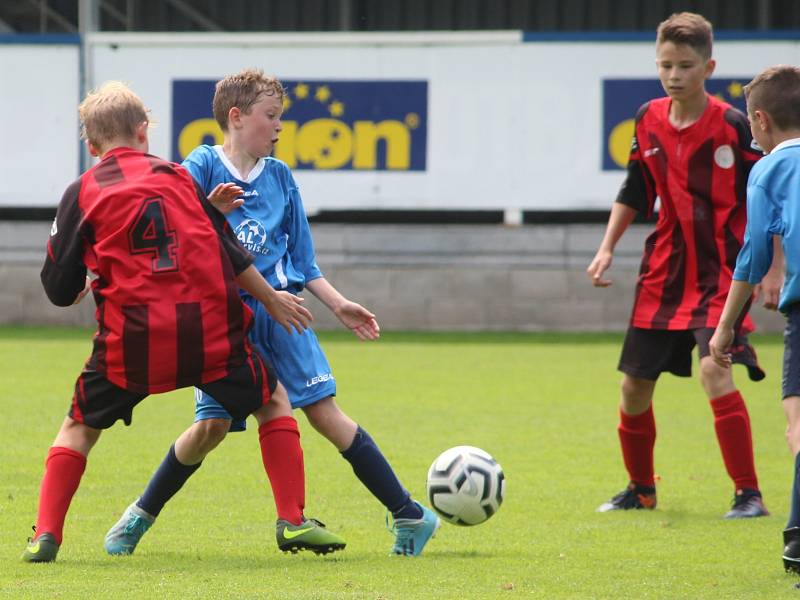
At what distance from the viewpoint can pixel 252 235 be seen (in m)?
4.97

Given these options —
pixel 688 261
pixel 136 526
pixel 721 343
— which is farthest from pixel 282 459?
pixel 688 261

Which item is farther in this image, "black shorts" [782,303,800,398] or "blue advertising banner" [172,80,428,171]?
"blue advertising banner" [172,80,428,171]

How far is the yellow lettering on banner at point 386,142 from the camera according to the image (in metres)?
15.9

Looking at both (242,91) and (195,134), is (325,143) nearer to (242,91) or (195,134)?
(195,134)

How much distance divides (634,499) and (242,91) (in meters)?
2.53

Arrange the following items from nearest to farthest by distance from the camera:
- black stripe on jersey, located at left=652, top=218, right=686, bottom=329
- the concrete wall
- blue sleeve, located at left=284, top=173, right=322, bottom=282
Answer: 1. blue sleeve, located at left=284, top=173, right=322, bottom=282
2. black stripe on jersey, located at left=652, top=218, right=686, bottom=329
3. the concrete wall

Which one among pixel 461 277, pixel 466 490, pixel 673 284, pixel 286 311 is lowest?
pixel 461 277

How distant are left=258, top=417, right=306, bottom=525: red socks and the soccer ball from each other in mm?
588

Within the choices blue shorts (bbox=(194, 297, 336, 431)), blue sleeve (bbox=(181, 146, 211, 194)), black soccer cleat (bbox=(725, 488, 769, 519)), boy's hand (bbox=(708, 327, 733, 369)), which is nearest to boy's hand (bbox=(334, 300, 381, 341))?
blue shorts (bbox=(194, 297, 336, 431))

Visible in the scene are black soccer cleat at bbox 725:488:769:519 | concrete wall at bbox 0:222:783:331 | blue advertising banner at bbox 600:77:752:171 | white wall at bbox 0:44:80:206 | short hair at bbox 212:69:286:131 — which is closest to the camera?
short hair at bbox 212:69:286:131

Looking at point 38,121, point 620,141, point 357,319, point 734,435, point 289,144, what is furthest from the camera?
point 38,121

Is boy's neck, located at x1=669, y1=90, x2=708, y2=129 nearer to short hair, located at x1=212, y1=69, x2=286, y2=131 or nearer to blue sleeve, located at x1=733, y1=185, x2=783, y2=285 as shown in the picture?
blue sleeve, located at x1=733, y1=185, x2=783, y2=285

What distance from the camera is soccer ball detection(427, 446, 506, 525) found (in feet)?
16.9

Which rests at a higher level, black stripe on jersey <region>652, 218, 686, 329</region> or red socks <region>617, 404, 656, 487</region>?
black stripe on jersey <region>652, 218, 686, 329</region>
